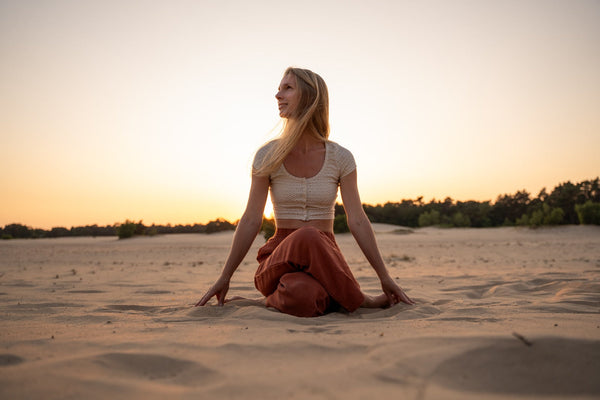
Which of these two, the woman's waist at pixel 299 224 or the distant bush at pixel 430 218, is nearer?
the woman's waist at pixel 299 224

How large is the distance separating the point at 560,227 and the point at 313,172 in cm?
2210

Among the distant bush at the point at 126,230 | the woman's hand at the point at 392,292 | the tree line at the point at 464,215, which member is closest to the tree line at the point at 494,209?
the tree line at the point at 464,215

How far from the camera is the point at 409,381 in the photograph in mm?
1307

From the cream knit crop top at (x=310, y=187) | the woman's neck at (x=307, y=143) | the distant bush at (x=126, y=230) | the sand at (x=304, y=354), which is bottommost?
the sand at (x=304, y=354)

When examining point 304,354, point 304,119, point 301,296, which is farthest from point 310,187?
point 304,354

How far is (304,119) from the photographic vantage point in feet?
9.94

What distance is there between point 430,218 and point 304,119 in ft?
92.4

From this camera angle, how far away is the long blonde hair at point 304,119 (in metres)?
2.97

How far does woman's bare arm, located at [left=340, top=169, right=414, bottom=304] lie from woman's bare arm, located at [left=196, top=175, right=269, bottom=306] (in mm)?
624

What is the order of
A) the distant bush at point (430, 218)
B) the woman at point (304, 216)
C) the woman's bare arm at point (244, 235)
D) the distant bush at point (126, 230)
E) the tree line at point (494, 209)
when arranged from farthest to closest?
the distant bush at point (430, 218) < the tree line at point (494, 209) < the distant bush at point (126, 230) < the woman's bare arm at point (244, 235) < the woman at point (304, 216)

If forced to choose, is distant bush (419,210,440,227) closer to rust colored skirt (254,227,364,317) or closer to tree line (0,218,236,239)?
tree line (0,218,236,239)

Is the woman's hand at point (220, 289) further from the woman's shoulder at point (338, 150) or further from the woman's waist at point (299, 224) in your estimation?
the woman's shoulder at point (338, 150)

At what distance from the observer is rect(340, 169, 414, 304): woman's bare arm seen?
9.48 feet

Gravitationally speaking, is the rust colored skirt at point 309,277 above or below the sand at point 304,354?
above
